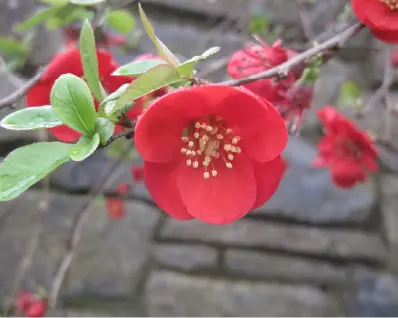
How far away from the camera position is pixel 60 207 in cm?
145

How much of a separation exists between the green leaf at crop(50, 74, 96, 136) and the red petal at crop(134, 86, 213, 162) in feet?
0.13

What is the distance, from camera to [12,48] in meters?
1.30

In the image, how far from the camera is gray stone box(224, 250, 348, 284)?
1.46 metres

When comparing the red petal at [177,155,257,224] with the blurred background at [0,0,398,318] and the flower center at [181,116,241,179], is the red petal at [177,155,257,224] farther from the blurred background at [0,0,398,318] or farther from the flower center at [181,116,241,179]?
the blurred background at [0,0,398,318]

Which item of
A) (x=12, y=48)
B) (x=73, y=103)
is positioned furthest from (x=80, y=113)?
(x=12, y=48)

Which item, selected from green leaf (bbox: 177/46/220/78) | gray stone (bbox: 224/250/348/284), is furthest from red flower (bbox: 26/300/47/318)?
green leaf (bbox: 177/46/220/78)

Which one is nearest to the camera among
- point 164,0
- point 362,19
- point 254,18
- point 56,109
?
point 56,109

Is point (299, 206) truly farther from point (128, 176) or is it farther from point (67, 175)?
point (67, 175)

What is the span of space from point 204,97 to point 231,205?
4.0 inches

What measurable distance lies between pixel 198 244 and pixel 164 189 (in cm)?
105

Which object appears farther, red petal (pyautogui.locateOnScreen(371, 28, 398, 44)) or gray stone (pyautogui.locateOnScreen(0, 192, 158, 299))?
gray stone (pyautogui.locateOnScreen(0, 192, 158, 299))

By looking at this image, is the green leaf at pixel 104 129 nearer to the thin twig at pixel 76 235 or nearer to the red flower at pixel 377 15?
the red flower at pixel 377 15

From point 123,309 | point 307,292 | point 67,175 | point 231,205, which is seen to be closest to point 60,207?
point 67,175

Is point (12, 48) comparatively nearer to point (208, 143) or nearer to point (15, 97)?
point (15, 97)
